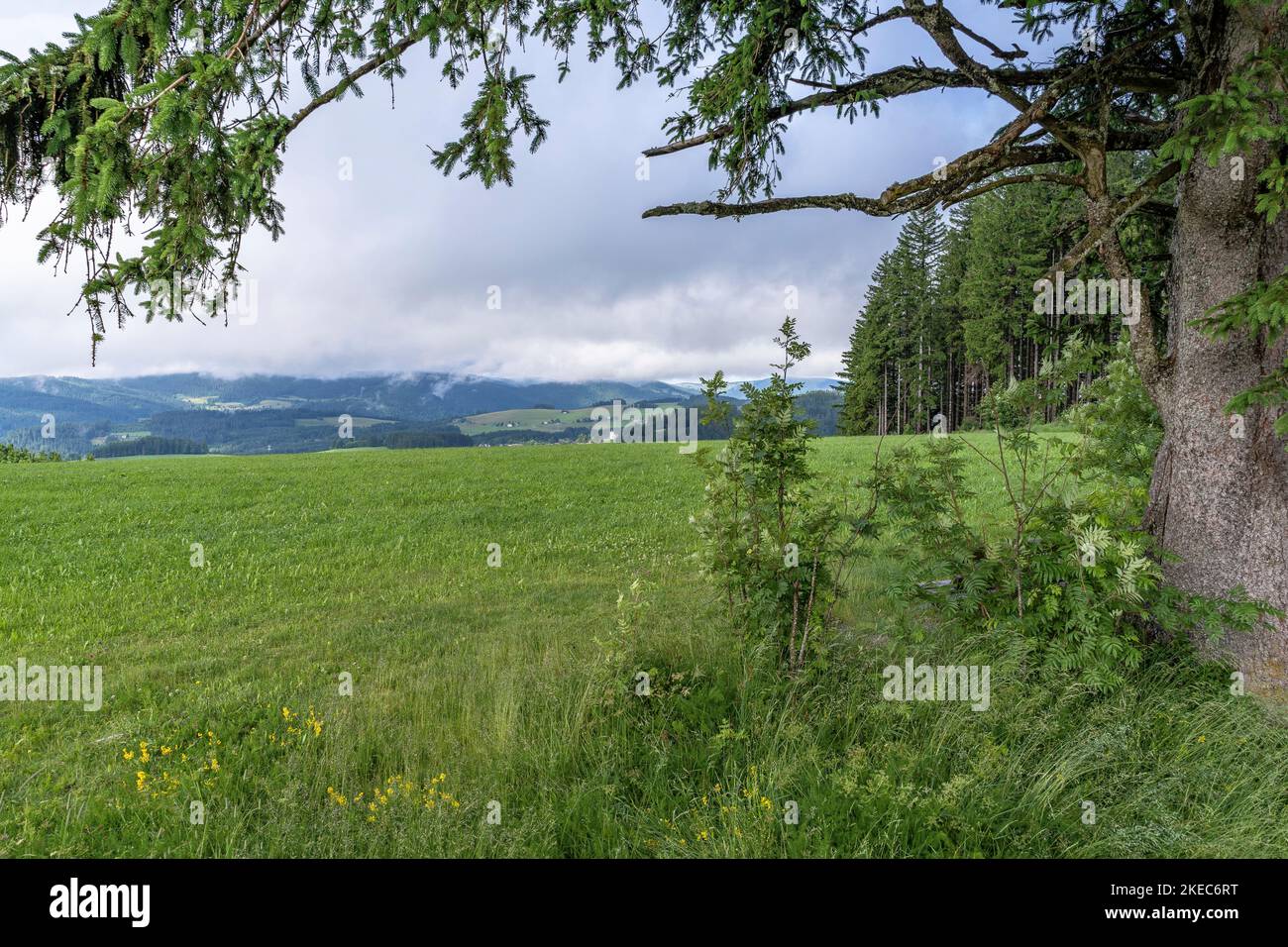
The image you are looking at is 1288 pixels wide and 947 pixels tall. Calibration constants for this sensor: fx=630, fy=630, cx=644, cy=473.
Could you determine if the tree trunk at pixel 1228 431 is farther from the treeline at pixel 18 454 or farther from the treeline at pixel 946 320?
the treeline at pixel 18 454

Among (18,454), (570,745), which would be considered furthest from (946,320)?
(18,454)

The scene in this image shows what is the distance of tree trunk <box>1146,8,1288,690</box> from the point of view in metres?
4.47

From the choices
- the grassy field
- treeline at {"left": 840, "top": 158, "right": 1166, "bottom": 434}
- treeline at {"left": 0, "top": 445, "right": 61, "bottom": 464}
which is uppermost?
treeline at {"left": 840, "top": 158, "right": 1166, "bottom": 434}

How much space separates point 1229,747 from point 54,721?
8119mm

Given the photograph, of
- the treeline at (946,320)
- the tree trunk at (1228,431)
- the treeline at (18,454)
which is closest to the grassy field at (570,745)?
the tree trunk at (1228,431)

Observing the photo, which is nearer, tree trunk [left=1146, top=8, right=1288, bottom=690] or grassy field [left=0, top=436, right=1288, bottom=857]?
grassy field [left=0, top=436, right=1288, bottom=857]

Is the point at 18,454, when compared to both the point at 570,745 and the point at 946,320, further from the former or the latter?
the point at 946,320

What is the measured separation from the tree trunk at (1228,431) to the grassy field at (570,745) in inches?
28.1

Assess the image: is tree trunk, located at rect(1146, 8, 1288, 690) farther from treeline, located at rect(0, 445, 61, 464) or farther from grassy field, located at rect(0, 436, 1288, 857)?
treeline, located at rect(0, 445, 61, 464)

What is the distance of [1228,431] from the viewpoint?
462 cm

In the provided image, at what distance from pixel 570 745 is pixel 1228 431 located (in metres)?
5.18

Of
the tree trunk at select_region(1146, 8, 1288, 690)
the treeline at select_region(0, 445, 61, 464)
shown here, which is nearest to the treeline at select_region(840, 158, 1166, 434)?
the tree trunk at select_region(1146, 8, 1288, 690)

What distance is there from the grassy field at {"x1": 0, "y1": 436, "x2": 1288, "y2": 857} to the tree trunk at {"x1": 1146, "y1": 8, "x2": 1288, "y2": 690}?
71cm
